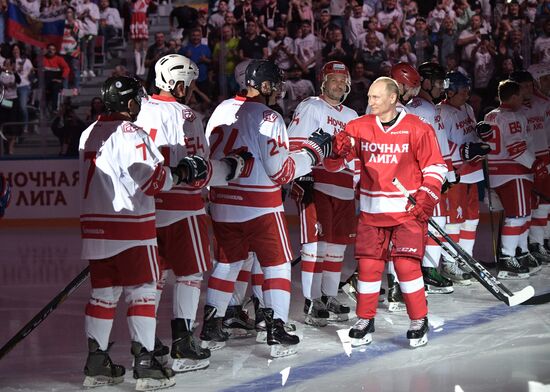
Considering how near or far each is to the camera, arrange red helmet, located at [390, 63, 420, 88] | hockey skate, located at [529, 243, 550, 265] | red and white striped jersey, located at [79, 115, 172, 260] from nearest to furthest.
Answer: red and white striped jersey, located at [79, 115, 172, 260], red helmet, located at [390, 63, 420, 88], hockey skate, located at [529, 243, 550, 265]

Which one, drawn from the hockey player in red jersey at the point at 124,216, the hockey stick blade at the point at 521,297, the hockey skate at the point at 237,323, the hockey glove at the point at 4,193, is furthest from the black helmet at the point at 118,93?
the hockey stick blade at the point at 521,297

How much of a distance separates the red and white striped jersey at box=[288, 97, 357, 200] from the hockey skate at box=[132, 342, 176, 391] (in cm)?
178

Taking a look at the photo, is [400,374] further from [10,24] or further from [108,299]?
[10,24]

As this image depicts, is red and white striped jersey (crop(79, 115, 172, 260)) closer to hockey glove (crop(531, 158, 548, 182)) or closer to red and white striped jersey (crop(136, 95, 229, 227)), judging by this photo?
red and white striped jersey (crop(136, 95, 229, 227))

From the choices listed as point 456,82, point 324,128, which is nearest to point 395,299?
point 324,128

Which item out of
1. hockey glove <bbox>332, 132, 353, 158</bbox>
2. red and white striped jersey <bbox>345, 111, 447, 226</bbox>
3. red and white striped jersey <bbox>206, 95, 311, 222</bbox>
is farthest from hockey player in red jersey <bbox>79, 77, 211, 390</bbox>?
red and white striped jersey <bbox>345, 111, 447, 226</bbox>

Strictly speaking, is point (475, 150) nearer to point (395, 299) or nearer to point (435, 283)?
point (435, 283)

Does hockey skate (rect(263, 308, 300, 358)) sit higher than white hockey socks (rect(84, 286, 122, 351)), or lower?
lower

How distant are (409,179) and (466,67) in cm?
612

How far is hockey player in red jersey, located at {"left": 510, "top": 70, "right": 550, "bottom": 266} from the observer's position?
8.28m

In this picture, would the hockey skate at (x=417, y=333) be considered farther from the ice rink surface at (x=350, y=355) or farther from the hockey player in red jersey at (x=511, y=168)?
the hockey player in red jersey at (x=511, y=168)

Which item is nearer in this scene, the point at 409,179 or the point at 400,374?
the point at 400,374

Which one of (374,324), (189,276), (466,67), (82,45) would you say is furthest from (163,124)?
(82,45)

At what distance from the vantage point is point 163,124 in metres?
5.34
